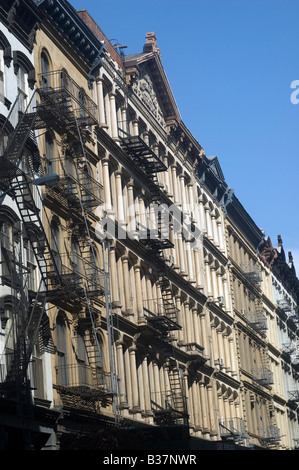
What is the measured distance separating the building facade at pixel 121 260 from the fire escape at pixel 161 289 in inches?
4.0

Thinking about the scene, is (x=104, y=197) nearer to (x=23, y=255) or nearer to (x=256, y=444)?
(x=23, y=255)

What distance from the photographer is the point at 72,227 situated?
128 ft

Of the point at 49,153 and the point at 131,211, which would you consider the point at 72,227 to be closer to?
the point at 49,153

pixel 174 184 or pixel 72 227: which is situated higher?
pixel 174 184

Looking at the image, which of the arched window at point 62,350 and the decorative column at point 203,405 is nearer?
the arched window at point 62,350

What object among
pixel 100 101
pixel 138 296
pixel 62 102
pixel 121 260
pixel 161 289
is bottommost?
pixel 138 296

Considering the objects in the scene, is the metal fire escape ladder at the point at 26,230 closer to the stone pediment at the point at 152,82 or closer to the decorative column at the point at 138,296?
the decorative column at the point at 138,296

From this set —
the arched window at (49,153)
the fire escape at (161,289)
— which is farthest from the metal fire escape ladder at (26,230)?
the fire escape at (161,289)

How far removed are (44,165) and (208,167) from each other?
2815 cm

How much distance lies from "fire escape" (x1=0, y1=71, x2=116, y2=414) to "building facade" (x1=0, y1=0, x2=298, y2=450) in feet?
0.28

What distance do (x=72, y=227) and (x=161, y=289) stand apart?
39.2 ft

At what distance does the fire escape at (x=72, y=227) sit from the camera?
32.9m

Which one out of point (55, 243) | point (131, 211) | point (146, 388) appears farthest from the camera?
point (131, 211)

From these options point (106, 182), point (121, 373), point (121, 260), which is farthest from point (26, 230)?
point (121, 260)
